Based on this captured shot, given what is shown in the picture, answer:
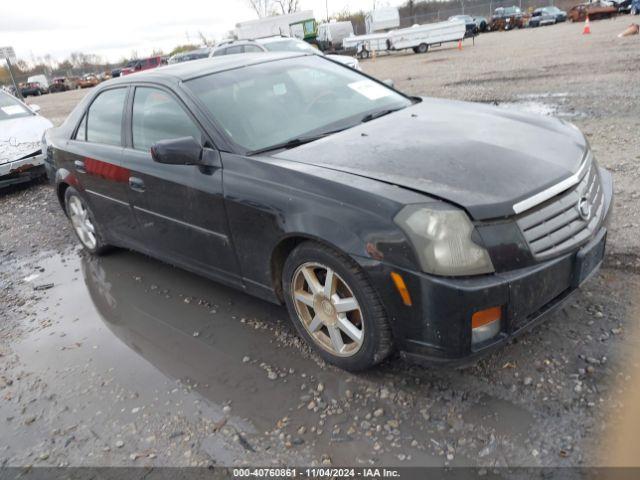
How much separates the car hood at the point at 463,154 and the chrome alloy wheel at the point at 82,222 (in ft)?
8.86

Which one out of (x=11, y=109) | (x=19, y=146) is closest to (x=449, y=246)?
(x=19, y=146)

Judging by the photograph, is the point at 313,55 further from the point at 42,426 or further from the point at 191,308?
the point at 42,426

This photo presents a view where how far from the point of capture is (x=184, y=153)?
9.83ft

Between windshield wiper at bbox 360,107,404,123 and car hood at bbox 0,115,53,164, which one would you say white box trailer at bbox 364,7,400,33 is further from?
windshield wiper at bbox 360,107,404,123

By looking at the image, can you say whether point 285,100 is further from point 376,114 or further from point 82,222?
point 82,222

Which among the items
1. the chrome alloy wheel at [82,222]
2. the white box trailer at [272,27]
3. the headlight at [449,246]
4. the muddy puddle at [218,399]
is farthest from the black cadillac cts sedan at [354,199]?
the white box trailer at [272,27]

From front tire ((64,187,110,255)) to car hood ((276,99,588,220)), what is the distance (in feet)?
8.42

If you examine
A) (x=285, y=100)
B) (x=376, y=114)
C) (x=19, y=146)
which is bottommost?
(x=19, y=146)

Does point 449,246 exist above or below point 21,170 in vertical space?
above

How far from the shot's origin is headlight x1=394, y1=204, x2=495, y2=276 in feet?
7.20

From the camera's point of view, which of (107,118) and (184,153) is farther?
(107,118)

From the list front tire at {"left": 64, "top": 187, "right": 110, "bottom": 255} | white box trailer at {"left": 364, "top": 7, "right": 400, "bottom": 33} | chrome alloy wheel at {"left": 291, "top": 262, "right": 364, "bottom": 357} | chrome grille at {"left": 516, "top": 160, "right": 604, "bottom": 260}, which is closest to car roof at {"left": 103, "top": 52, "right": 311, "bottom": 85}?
front tire at {"left": 64, "top": 187, "right": 110, "bottom": 255}

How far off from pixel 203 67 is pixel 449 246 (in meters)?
2.39

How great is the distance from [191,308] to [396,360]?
1645mm
